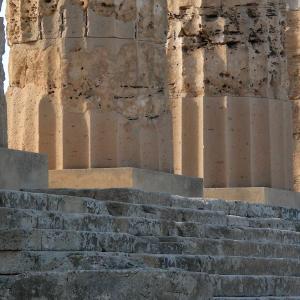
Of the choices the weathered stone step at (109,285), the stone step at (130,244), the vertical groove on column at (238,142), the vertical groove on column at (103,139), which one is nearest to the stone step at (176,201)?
the stone step at (130,244)

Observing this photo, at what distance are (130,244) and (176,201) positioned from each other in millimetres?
2563

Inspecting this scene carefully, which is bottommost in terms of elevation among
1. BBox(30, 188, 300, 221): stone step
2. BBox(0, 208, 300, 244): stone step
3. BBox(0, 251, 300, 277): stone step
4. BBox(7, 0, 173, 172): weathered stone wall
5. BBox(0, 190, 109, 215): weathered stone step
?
BBox(0, 251, 300, 277): stone step

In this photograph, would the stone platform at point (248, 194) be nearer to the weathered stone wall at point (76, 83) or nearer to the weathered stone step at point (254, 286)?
the weathered stone wall at point (76, 83)

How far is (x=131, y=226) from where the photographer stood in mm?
14578

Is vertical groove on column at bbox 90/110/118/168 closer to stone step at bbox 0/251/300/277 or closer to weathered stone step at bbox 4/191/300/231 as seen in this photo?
weathered stone step at bbox 4/191/300/231

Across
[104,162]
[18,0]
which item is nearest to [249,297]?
[104,162]

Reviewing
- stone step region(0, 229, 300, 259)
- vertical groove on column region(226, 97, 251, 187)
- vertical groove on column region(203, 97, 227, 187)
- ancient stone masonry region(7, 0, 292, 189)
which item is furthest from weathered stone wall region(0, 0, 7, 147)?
vertical groove on column region(226, 97, 251, 187)

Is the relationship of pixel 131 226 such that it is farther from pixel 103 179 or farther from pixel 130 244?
pixel 103 179

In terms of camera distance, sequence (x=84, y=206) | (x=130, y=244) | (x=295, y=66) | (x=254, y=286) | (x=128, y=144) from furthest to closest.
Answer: (x=295, y=66)
(x=128, y=144)
(x=254, y=286)
(x=84, y=206)
(x=130, y=244)

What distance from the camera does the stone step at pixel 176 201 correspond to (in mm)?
15672

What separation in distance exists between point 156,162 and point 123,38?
1.41 meters

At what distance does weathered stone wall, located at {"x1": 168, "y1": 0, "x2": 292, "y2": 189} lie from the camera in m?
21.9

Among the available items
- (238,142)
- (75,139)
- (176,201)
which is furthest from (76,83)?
(238,142)

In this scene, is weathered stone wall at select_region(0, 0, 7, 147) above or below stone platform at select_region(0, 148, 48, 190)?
above
